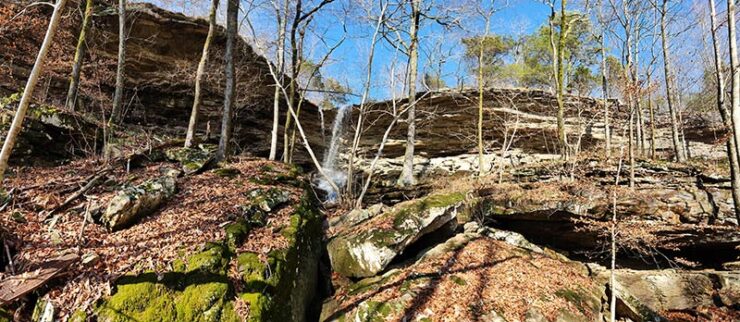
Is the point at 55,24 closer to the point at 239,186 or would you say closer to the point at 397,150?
the point at 239,186

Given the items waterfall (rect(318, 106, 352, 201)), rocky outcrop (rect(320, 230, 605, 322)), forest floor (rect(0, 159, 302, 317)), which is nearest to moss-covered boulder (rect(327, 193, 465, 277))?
rocky outcrop (rect(320, 230, 605, 322))

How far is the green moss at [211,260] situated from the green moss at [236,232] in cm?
19

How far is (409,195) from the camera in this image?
12.8 m

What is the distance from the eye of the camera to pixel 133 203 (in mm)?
4520

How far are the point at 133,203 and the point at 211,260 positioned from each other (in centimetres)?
159

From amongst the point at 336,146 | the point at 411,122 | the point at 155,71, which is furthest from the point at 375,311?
the point at 336,146

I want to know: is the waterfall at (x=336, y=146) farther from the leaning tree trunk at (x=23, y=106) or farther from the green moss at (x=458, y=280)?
the leaning tree trunk at (x=23, y=106)

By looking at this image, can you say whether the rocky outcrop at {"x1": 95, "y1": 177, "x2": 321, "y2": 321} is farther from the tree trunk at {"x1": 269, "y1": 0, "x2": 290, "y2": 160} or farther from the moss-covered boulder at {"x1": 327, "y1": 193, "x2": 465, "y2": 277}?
the tree trunk at {"x1": 269, "y1": 0, "x2": 290, "y2": 160}

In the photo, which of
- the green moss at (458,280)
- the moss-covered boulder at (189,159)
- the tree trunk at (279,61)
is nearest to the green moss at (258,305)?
the green moss at (458,280)

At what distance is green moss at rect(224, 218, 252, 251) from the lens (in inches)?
177

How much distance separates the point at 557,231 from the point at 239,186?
9.02 m

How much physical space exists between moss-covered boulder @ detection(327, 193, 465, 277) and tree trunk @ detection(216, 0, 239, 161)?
478cm

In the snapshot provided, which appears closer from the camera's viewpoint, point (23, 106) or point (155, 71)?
point (23, 106)

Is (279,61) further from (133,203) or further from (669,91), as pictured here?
(669,91)
